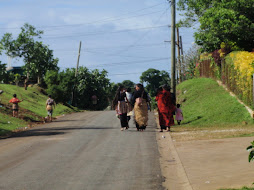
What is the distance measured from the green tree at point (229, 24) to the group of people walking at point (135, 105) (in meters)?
12.3

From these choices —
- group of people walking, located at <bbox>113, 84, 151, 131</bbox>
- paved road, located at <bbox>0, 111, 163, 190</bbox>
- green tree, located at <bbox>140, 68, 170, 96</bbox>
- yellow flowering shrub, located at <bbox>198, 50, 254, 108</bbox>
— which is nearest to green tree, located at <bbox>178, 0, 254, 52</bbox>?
yellow flowering shrub, located at <bbox>198, 50, 254, 108</bbox>

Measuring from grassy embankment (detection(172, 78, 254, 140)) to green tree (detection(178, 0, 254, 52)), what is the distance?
148 inches

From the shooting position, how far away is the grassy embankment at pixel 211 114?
20.2 m

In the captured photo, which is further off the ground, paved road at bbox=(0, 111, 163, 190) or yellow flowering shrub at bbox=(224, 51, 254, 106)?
yellow flowering shrub at bbox=(224, 51, 254, 106)

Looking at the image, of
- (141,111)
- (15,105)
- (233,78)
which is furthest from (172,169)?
(15,105)

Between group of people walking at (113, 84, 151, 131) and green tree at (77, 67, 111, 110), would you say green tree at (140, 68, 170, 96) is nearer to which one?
green tree at (77, 67, 111, 110)

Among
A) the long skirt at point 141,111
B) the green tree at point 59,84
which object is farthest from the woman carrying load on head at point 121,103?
the green tree at point 59,84

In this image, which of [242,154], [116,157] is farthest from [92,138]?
[242,154]

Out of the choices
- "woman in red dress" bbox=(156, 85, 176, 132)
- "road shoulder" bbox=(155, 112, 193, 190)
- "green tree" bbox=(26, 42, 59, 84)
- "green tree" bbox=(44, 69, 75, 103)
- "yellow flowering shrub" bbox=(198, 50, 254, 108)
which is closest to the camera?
"road shoulder" bbox=(155, 112, 193, 190)

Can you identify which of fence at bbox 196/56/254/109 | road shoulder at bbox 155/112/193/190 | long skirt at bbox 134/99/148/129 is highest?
fence at bbox 196/56/254/109

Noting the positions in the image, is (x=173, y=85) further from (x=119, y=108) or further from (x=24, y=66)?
(x=24, y=66)

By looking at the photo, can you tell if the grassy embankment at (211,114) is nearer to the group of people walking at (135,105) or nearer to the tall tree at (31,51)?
the group of people walking at (135,105)

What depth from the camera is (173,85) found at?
82.6ft

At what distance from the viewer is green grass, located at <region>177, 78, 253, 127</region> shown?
2456 centimetres
